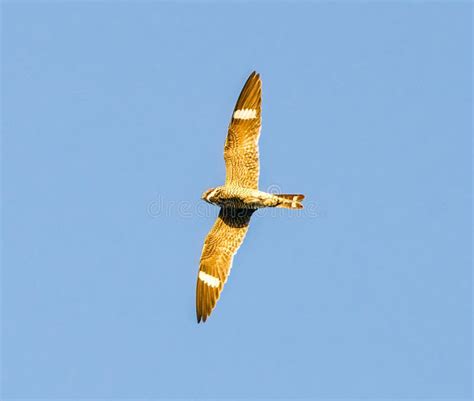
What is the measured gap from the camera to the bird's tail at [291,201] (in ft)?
45.4

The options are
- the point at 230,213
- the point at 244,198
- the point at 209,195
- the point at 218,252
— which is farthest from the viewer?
the point at 230,213

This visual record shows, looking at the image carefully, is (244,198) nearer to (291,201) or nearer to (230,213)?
(230,213)

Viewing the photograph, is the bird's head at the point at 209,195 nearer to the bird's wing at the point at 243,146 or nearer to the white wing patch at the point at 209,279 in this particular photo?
the bird's wing at the point at 243,146

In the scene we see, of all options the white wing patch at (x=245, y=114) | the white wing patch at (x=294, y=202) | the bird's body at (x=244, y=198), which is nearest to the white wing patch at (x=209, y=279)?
the bird's body at (x=244, y=198)

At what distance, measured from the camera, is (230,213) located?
580 inches

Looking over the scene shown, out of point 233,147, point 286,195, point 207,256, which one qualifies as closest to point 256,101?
point 233,147

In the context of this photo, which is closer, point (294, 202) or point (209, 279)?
point (294, 202)

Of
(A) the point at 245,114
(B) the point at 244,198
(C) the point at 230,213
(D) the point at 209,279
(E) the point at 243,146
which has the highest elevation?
(A) the point at 245,114

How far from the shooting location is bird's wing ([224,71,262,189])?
14.5 metres

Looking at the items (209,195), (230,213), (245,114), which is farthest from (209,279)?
(245,114)

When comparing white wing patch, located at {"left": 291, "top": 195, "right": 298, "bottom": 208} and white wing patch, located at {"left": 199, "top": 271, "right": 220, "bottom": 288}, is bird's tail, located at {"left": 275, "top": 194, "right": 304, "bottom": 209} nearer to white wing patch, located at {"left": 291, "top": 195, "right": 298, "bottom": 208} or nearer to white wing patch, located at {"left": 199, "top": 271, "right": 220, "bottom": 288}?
white wing patch, located at {"left": 291, "top": 195, "right": 298, "bottom": 208}

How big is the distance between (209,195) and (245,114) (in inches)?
78.2

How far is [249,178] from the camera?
571 inches

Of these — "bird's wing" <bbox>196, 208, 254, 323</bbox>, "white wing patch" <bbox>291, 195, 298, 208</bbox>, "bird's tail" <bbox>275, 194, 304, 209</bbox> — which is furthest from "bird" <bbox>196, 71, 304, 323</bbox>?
"white wing patch" <bbox>291, 195, 298, 208</bbox>
